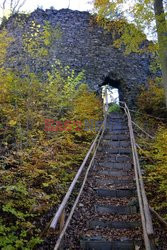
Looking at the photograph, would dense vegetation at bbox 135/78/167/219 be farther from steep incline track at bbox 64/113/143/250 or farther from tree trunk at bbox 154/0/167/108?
tree trunk at bbox 154/0/167/108

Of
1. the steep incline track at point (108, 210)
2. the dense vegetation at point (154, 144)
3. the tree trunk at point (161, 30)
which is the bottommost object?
the steep incline track at point (108, 210)

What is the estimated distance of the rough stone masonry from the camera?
16109mm

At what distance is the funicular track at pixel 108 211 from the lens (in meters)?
4.35

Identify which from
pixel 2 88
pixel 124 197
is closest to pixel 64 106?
pixel 2 88

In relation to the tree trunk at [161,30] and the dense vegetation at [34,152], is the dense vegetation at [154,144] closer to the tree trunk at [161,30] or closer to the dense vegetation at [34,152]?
the dense vegetation at [34,152]

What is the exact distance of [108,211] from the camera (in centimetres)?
567

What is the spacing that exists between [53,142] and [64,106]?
3640 mm

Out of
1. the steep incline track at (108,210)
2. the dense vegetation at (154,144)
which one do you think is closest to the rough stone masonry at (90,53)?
the dense vegetation at (154,144)

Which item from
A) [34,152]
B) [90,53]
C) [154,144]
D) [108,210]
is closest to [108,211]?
[108,210]

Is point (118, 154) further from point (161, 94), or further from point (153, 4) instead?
point (161, 94)

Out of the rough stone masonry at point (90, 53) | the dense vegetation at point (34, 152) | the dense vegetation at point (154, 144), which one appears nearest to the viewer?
the dense vegetation at point (34, 152)

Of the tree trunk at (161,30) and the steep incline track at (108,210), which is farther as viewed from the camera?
the tree trunk at (161,30)

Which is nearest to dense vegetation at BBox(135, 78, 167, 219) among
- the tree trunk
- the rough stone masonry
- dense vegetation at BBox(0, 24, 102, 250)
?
the rough stone masonry

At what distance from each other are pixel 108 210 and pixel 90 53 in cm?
1237
